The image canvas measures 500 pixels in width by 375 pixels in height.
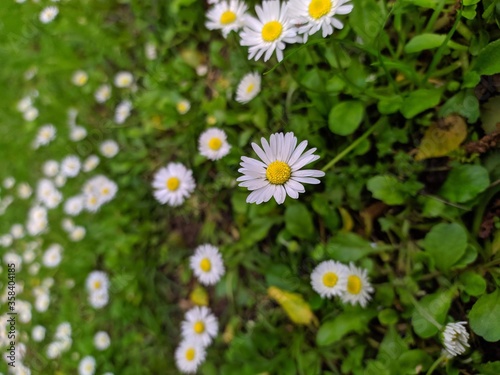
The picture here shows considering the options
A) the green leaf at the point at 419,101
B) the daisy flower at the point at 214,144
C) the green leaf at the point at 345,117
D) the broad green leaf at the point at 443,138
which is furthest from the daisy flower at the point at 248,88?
the broad green leaf at the point at 443,138

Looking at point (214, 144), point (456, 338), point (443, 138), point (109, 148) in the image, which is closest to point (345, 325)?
point (456, 338)

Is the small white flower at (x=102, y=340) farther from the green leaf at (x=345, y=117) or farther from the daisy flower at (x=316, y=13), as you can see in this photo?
the daisy flower at (x=316, y=13)

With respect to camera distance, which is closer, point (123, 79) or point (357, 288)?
point (357, 288)

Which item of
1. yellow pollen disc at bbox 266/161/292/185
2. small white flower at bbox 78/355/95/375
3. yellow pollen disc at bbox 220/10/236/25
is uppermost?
yellow pollen disc at bbox 220/10/236/25

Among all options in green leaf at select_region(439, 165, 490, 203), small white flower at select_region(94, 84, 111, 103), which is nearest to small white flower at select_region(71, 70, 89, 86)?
small white flower at select_region(94, 84, 111, 103)

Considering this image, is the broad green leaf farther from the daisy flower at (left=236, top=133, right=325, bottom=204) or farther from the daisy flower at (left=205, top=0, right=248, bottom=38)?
the daisy flower at (left=205, top=0, right=248, bottom=38)

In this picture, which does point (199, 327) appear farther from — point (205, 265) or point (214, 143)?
point (214, 143)

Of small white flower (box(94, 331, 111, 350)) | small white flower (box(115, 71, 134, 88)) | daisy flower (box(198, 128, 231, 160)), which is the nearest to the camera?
daisy flower (box(198, 128, 231, 160))
